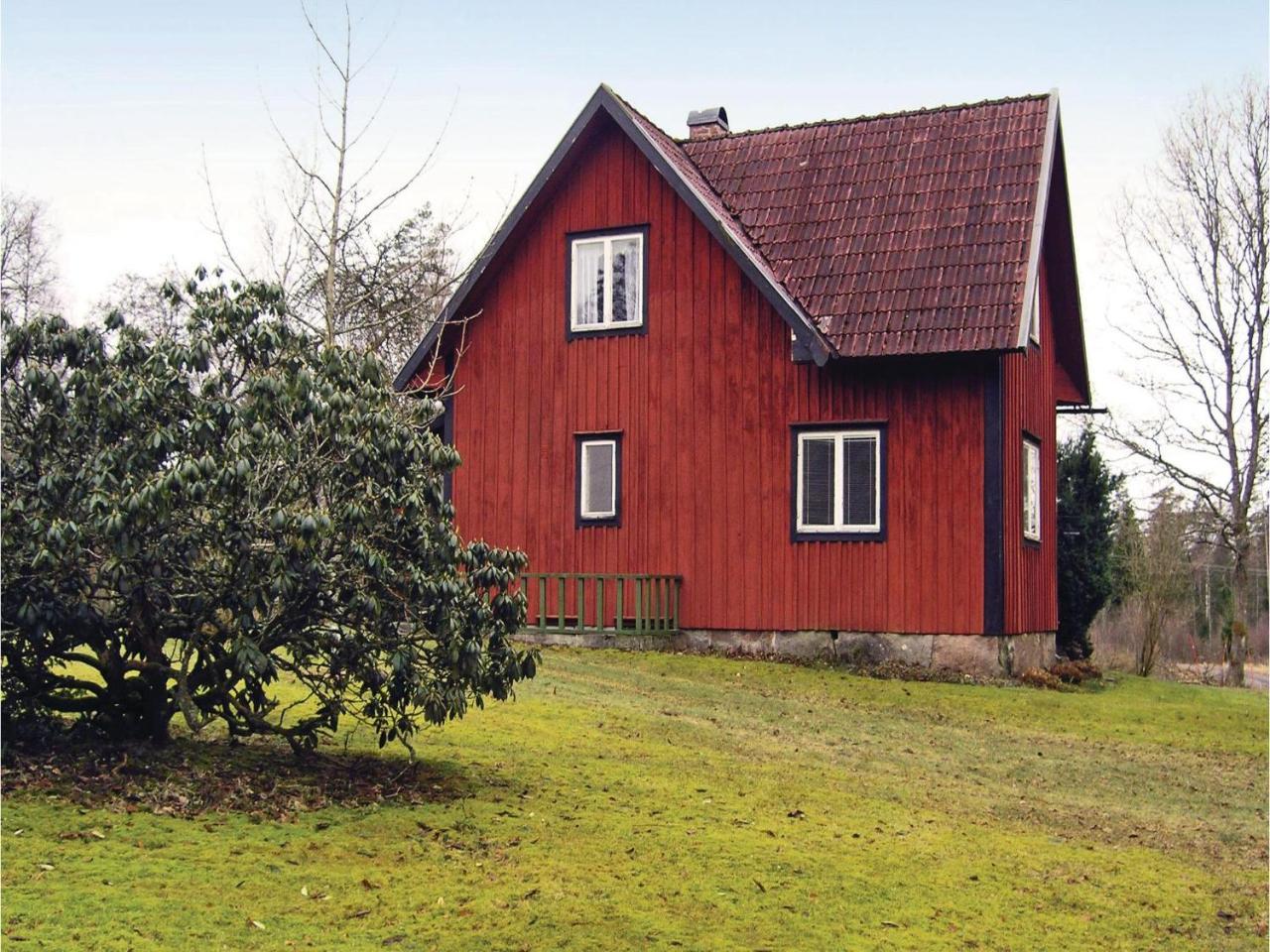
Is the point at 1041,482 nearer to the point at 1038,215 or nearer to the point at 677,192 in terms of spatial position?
the point at 1038,215

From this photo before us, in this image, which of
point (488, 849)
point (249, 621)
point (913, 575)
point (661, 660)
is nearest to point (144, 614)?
point (249, 621)

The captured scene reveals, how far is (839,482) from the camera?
65.5 ft

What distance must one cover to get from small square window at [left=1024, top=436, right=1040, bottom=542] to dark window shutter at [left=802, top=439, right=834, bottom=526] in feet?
10.2

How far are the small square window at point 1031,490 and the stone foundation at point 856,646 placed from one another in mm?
1610

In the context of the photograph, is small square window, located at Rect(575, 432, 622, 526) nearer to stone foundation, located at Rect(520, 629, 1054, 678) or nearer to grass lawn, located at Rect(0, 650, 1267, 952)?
stone foundation, located at Rect(520, 629, 1054, 678)

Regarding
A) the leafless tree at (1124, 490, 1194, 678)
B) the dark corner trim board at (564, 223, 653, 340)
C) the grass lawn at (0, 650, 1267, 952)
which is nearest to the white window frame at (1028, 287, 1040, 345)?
the dark corner trim board at (564, 223, 653, 340)

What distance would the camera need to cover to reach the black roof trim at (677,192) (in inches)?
758

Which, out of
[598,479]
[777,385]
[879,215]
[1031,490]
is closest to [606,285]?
[598,479]

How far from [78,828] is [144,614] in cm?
140

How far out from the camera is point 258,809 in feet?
27.6

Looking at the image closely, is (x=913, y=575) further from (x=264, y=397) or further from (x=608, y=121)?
(x=264, y=397)

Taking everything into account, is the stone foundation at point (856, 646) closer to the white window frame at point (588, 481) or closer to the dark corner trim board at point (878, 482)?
the dark corner trim board at point (878, 482)

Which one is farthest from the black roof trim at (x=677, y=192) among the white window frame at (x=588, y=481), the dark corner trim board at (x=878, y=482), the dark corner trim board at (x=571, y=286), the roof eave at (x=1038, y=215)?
the white window frame at (x=588, y=481)

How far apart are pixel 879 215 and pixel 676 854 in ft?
46.9
